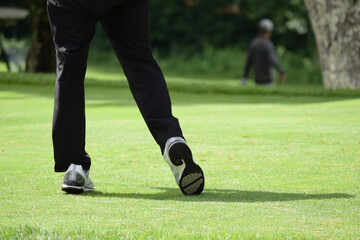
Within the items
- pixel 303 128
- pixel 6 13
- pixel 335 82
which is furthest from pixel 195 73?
pixel 303 128

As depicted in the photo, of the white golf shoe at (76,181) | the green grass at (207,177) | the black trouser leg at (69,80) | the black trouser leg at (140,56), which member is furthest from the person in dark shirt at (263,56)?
the white golf shoe at (76,181)

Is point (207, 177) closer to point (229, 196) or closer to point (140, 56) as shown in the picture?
point (229, 196)

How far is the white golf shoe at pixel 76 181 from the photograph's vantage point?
3743mm

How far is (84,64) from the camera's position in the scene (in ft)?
13.2

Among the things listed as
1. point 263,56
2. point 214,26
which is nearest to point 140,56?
point 263,56

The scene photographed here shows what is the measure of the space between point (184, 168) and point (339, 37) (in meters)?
9.56

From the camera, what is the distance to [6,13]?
22.0 meters

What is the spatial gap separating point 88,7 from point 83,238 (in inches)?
62.2

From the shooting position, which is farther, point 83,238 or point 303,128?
point 303,128

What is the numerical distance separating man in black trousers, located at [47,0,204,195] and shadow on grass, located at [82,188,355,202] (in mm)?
132

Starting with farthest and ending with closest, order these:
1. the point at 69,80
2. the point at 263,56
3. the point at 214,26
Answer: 1. the point at 214,26
2. the point at 263,56
3. the point at 69,80

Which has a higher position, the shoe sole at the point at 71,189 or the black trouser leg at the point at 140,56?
the black trouser leg at the point at 140,56

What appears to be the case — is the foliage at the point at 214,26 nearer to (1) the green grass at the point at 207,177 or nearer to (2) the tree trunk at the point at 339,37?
(2) the tree trunk at the point at 339,37

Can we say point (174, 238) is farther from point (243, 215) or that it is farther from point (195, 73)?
point (195, 73)
